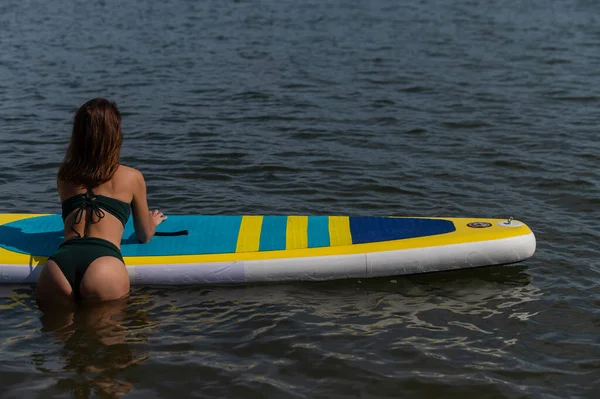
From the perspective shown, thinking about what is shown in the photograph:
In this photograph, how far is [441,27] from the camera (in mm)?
16750

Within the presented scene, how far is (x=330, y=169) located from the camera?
8.71 metres

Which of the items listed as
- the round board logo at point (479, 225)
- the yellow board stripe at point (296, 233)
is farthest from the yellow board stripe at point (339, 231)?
the round board logo at point (479, 225)

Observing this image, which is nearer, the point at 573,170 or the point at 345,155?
the point at 573,170

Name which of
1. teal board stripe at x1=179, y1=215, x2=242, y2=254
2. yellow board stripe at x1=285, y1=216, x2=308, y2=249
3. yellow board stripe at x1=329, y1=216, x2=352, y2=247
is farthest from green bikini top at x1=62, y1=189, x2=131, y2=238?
yellow board stripe at x1=329, y1=216, x2=352, y2=247

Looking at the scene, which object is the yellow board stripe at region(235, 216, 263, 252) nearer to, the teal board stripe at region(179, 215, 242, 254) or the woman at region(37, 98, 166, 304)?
the teal board stripe at region(179, 215, 242, 254)

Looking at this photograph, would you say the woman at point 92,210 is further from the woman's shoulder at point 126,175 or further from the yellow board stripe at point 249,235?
the yellow board stripe at point 249,235

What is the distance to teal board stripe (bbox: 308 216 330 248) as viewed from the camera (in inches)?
234

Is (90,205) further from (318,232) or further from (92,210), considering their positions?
(318,232)

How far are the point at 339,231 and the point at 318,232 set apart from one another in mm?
148

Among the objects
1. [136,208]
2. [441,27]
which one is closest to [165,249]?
[136,208]

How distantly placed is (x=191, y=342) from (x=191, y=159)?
410cm

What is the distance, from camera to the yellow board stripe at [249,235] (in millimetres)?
5871

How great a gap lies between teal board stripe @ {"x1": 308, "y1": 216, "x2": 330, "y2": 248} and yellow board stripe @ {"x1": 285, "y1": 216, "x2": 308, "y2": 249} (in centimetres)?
3

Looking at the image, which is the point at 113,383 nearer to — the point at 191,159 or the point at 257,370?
the point at 257,370
